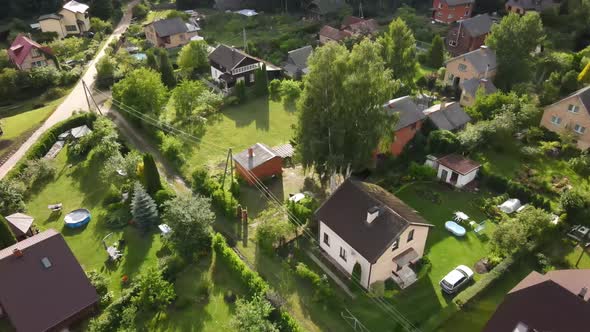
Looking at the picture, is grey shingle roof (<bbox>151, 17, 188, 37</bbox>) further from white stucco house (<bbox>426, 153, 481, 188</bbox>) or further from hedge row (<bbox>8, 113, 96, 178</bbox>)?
white stucco house (<bbox>426, 153, 481, 188</bbox>)

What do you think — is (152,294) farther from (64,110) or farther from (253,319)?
(64,110)

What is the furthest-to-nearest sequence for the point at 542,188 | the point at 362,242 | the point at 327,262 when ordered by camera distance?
the point at 542,188, the point at 327,262, the point at 362,242

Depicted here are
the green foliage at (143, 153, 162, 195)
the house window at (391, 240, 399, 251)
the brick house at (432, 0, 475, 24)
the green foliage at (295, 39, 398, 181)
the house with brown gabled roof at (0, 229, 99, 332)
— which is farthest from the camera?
the brick house at (432, 0, 475, 24)

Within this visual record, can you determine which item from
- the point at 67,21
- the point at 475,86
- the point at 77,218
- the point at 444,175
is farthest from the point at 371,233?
the point at 67,21

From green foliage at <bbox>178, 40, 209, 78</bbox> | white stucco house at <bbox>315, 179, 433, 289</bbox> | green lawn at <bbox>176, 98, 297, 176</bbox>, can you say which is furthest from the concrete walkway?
green foliage at <bbox>178, 40, 209, 78</bbox>

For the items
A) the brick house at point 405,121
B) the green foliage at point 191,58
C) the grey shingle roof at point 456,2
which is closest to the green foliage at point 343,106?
the brick house at point 405,121

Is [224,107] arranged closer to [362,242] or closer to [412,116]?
[412,116]

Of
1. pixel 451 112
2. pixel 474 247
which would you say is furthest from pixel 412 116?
pixel 474 247
